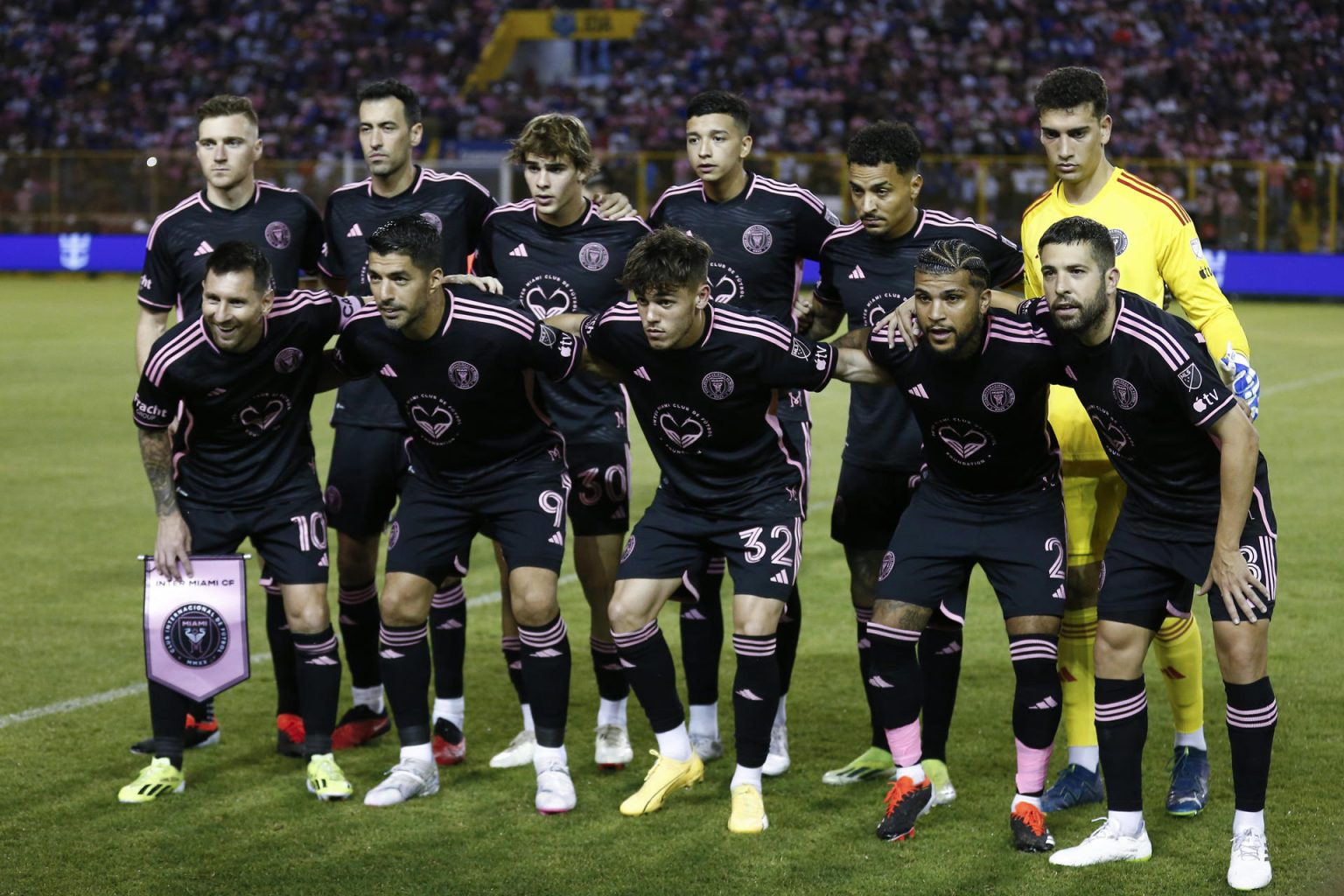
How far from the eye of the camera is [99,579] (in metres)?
8.68

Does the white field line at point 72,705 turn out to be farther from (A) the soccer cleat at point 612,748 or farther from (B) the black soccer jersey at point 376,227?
(A) the soccer cleat at point 612,748

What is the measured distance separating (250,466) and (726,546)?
1672 millimetres

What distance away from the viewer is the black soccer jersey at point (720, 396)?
5.35m

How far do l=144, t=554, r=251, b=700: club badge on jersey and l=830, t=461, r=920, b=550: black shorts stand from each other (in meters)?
2.07

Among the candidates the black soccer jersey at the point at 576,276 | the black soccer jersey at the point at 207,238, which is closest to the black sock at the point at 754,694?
the black soccer jersey at the point at 576,276

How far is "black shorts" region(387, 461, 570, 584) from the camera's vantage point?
220 inches

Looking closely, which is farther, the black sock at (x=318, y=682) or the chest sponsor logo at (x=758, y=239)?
the chest sponsor logo at (x=758, y=239)

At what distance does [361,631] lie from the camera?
6.40 meters

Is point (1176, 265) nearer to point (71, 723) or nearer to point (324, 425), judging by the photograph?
point (71, 723)

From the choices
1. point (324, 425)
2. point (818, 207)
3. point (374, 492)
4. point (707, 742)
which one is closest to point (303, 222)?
point (374, 492)

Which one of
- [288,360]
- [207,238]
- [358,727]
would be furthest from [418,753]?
[207,238]

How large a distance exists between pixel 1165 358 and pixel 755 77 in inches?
1149

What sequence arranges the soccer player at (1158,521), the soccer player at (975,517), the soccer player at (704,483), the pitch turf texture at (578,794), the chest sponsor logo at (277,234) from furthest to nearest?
the chest sponsor logo at (277,234)
the soccer player at (704,483)
the soccer player at (975,517)
the pitch turf texture at (578,794)
the soccer player at (1158,521)

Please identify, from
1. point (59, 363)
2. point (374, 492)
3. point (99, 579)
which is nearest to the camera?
point (374, 492)
